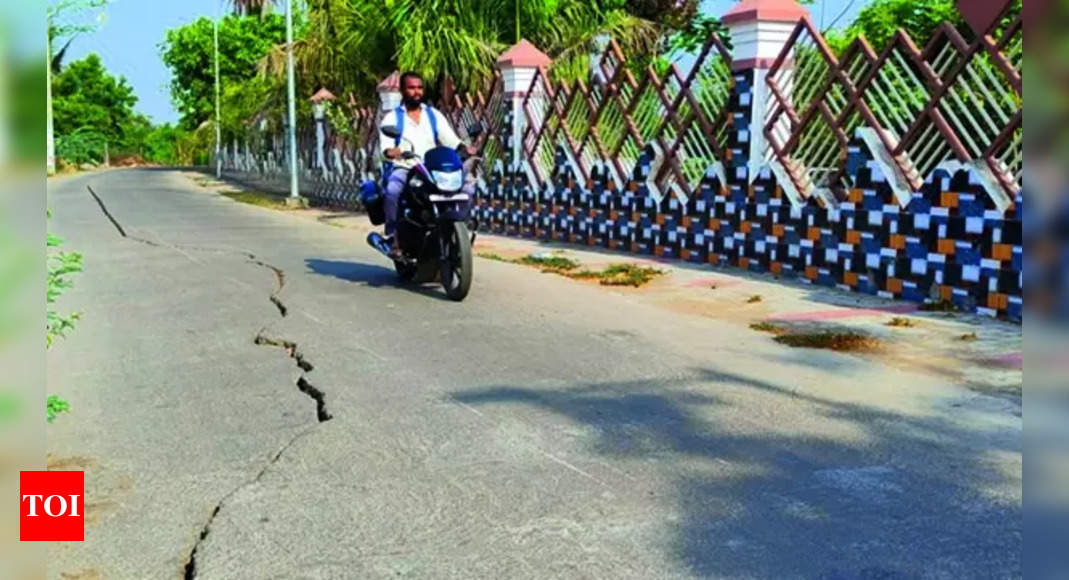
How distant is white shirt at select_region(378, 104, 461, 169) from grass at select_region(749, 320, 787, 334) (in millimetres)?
2844

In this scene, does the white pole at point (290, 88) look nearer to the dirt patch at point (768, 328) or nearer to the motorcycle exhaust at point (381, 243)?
the motorcycle exhaust at point (381, 243)

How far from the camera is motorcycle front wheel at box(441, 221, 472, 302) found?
7.59 m

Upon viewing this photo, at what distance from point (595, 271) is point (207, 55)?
176 feet

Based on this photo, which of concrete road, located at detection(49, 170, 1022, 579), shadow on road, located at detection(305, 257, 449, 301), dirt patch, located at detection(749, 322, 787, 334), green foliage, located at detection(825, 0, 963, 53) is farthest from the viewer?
green foliage, located at detection(825, 0, 963, 53)

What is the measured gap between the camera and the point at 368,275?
9266 millimetres

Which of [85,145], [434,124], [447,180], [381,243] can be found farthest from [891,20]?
[85,145]

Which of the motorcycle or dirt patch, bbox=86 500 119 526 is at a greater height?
the motorcycle

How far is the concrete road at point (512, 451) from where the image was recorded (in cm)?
314

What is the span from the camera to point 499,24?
1608 centimetres

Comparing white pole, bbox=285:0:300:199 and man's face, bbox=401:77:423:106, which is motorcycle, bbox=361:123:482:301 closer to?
man's face, bbox=401:77:423:106

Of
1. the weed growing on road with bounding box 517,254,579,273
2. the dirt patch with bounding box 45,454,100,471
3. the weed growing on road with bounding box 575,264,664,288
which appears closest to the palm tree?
the weed growing on road with bounding box 517,254,579,273

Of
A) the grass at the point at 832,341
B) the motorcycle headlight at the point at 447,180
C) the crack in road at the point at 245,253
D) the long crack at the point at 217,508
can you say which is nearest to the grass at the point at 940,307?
the grass at the point at 832,341

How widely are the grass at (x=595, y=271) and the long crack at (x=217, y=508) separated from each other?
198 inches

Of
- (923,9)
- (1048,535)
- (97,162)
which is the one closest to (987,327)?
(1048,535)
